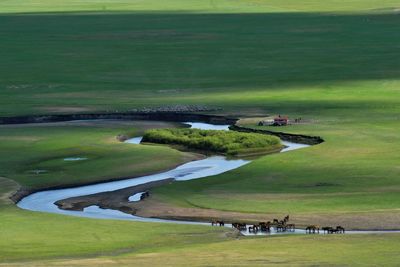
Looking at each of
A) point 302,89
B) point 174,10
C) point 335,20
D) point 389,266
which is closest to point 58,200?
point 389,266

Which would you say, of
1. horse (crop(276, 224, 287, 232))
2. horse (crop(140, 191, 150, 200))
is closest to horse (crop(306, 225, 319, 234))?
horse (crop(276, 224, 287, 232))

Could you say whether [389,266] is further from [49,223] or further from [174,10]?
[174,10]

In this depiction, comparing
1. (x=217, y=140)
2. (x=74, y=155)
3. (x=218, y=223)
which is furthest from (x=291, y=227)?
(x=217, y=140)

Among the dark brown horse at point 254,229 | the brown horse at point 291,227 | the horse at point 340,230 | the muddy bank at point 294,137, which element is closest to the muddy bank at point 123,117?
the muddy bank at point 294,137

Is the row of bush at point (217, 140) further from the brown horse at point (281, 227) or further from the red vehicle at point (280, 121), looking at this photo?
the brown horse at point (281, 227)

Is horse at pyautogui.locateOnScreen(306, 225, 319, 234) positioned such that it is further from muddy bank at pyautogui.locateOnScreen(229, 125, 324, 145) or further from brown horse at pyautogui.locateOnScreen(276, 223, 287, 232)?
muddy bank at pyautogui.locateOnScreen(229, 125, 324, 145)

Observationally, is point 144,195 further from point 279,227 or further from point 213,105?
point 213,105
